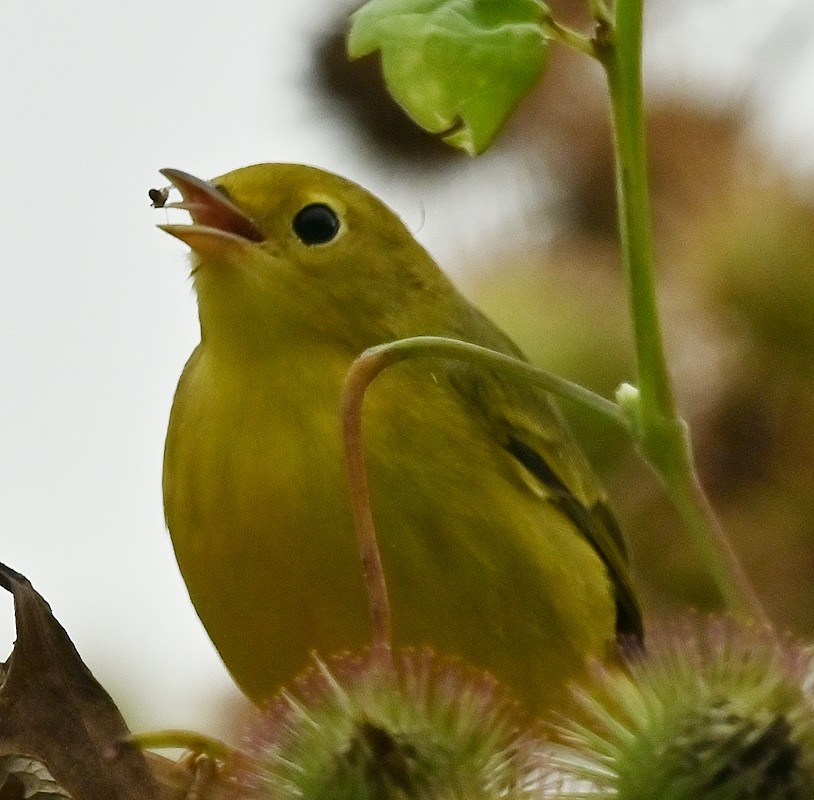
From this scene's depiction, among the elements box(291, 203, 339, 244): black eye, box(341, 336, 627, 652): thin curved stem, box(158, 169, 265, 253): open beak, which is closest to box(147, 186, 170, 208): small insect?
box(158, 169, 265, 253): open beak

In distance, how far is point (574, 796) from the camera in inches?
51.1

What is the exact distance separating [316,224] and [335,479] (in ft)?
1.61

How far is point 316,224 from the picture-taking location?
8.54 feet

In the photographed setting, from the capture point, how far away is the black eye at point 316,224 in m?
2.57

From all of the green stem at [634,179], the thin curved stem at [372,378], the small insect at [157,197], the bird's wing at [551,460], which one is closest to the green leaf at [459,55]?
the green stem at [634,179]

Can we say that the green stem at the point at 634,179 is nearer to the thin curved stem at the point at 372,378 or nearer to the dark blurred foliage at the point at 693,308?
the thin curved stem at the point at 372,378

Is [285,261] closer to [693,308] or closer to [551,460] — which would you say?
[551,460]

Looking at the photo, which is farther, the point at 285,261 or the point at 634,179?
the point at 285,261

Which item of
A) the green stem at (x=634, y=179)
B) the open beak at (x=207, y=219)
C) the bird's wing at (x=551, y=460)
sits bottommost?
the bird's wing at (x=551, y=460)

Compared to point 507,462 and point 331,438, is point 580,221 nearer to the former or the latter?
point 507,462

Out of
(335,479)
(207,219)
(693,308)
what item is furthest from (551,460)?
(207,219)

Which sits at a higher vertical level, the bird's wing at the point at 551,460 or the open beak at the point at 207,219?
the open beak at the point at 207,219

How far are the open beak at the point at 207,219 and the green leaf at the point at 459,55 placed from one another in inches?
27.3

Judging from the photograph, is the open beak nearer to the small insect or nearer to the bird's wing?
the small insect
